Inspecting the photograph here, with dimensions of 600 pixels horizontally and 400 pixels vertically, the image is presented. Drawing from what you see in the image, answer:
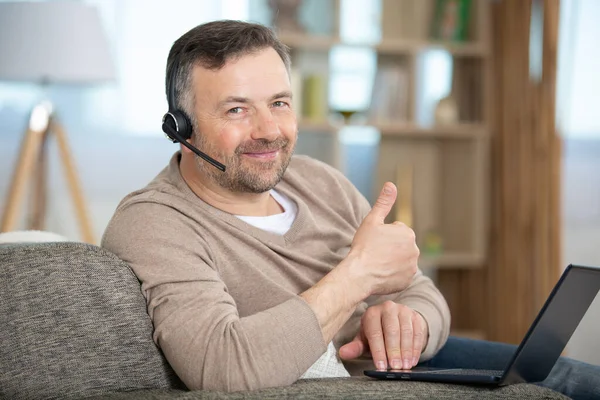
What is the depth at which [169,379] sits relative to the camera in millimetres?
1457

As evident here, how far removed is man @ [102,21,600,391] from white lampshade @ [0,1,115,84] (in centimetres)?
165

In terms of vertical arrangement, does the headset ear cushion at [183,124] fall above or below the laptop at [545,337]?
above

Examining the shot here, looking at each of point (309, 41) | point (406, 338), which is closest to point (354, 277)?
point (406, 338)

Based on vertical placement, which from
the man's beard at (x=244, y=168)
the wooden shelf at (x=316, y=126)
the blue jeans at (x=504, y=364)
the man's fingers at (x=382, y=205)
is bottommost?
the blue jeans at (x=504, y=364)

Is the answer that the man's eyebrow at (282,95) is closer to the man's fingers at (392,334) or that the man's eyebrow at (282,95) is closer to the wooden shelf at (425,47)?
the man's fingers at (392,334)

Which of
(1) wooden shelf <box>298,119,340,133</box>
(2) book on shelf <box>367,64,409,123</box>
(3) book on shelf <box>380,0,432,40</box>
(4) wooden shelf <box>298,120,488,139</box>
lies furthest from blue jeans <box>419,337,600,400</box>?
(3) book on shelf <box>380,0,432,40</box>

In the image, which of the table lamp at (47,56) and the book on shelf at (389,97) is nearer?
the table lamp at (47,56)

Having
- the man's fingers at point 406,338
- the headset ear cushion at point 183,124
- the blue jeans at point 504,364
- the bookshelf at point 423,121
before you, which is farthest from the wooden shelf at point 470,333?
the headset ear cushion at point 183,124

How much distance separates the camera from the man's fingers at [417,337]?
5.34 feet

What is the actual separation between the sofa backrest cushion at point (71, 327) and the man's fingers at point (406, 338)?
1.41ft

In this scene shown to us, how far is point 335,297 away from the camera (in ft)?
4.86

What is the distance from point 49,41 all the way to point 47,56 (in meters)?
0.06

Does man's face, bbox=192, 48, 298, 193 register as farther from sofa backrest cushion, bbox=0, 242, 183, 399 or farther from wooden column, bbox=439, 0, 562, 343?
wooden column, bbox=439, 0, 562, 343

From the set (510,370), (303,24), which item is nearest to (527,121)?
(303,24)
